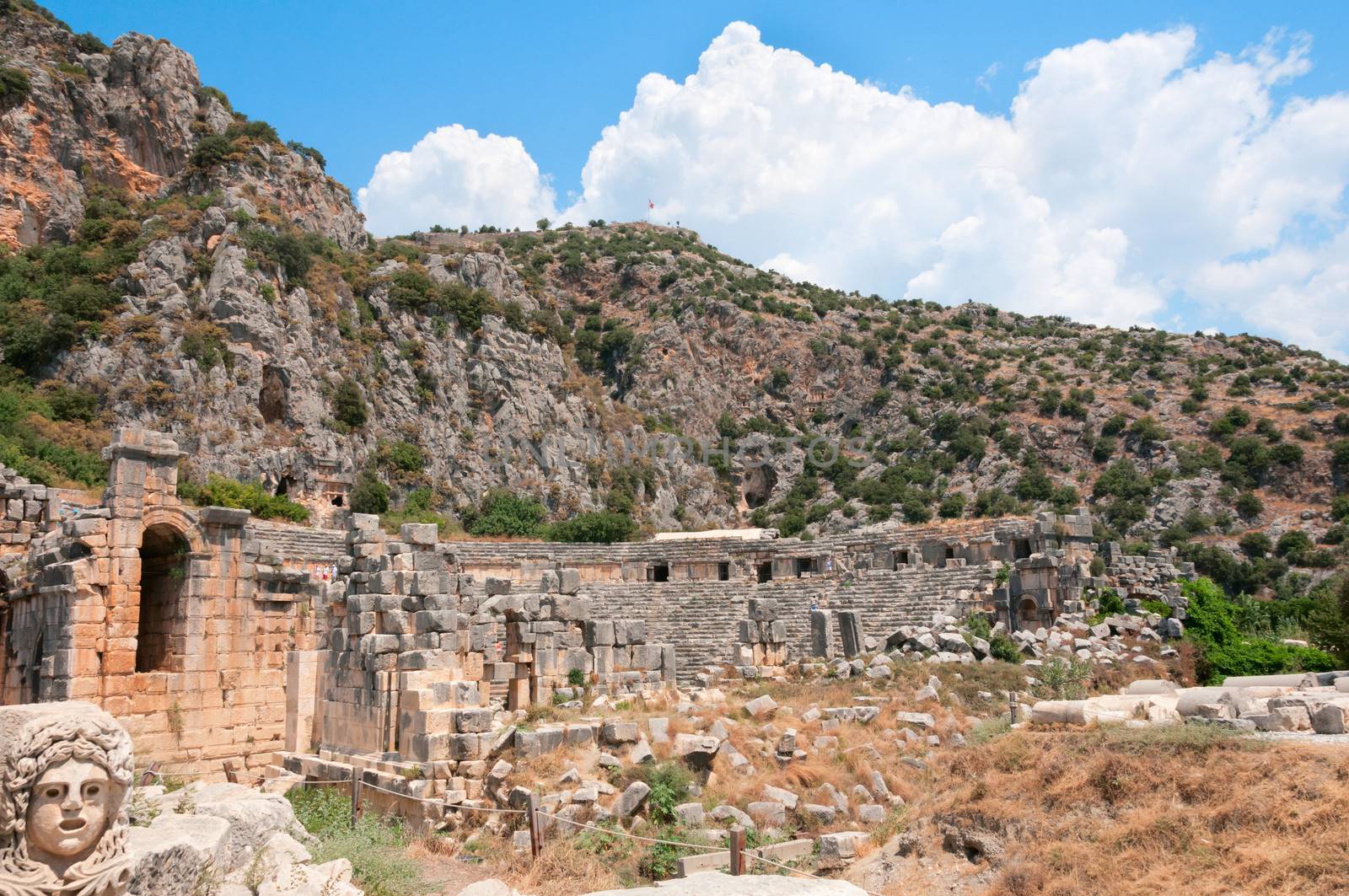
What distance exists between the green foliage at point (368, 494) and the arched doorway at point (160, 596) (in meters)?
20.1

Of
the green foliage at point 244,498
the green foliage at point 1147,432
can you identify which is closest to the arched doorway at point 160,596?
the green foliage at point 244,498

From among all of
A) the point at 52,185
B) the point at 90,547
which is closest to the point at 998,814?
the point at 90,547

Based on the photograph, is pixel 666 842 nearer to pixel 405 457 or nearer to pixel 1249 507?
pixel 405 457

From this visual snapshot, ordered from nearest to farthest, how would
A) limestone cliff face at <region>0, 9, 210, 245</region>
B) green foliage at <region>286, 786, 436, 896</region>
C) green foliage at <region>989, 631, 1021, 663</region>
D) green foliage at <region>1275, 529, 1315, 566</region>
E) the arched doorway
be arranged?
1. green foliage at <region>286, 786, 436, 896</region>
2. the arched doorway
3. green foliage at <region>989, 631, 1021, 663</region>
4. limestone cliff face at <region>0, 9, 210, 245</region>
5. green foliage at <region>1275, 529, 1315, 566</region>

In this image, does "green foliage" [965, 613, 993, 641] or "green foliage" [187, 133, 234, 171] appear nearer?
"green foliage" [965, 613, 993, 641]

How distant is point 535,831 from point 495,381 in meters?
38.5

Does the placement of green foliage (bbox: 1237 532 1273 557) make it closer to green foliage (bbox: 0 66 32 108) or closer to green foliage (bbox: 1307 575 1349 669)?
green foliage (bbox: 1307 575 1349 669)

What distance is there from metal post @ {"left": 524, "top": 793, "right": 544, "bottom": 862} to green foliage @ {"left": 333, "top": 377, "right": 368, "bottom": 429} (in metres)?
31.6

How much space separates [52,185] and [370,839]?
40.9 meters

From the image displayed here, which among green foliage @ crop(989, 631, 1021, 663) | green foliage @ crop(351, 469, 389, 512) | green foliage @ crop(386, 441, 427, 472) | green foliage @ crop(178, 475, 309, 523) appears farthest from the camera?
green foliage @ crop(386, 441, 427, 472)

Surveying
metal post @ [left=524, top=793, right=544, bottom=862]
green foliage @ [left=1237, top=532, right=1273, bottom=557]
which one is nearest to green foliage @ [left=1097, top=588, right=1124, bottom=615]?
metal post @ [left=524, top=793, right=544, bottom=862]

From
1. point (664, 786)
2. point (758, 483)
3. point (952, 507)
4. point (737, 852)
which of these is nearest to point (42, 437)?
point (664, 786)

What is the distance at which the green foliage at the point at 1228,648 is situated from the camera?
18.0 metres

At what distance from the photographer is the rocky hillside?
3509 cm
